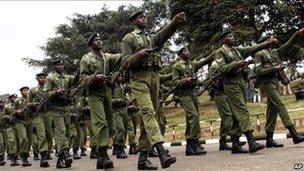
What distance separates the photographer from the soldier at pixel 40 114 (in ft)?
38.2

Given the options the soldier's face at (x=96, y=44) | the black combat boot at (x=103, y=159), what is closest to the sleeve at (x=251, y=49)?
the soldier's face at (x=96, y=44)

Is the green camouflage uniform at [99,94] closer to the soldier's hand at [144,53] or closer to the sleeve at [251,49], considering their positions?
the soldier's hand at [144,53]

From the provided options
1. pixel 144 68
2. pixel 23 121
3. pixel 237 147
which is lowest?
pixel 237 147

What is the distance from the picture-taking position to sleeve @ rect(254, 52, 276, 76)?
9587 millimetres

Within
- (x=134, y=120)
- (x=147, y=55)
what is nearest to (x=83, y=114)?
(x=134, y=120)

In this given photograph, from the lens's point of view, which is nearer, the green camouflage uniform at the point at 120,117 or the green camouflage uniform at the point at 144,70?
the green camouflage uniform at the point at 144,70

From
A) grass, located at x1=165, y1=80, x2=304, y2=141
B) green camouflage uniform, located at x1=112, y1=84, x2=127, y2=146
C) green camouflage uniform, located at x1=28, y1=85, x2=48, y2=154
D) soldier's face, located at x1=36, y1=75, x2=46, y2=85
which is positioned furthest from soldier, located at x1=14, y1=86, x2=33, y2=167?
grass, located at x1=165, y1=80, x2=304, y2=141

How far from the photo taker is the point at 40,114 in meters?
12.0

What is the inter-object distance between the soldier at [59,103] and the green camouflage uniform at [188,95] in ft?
7.24

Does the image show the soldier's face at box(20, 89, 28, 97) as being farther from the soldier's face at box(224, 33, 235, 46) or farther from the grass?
the grass

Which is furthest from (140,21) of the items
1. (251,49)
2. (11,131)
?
(11,131)

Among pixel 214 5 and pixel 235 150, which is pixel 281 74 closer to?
pixel 235 150

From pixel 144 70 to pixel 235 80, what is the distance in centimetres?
224

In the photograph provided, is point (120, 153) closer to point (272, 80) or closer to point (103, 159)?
point (103, 159)
